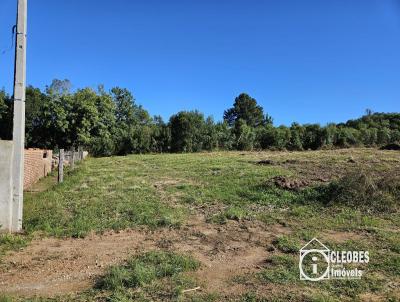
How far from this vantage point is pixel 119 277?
423cm

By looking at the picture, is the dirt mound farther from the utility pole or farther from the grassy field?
the utility pole

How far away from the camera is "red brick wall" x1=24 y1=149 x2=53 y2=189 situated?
11.4 m

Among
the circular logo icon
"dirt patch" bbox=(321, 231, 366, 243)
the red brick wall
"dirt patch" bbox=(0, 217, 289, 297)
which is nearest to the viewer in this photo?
"dirt patch" bbox=(0, 217, 289, 297)

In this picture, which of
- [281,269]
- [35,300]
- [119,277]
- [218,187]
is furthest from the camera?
[218,187]

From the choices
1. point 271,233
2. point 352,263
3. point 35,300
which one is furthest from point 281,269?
point 35,300

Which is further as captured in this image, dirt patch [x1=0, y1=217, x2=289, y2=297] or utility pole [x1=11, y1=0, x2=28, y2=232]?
utility pole [x1=11, y1=0, x2=28, y2=232]

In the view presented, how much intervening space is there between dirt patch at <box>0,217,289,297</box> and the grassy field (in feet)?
0.08

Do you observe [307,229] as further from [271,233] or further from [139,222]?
[139,222]

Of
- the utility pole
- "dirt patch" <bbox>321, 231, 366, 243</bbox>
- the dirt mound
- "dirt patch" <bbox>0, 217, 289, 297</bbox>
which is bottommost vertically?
"dirt patch" <bbox>0, 217, 289, 297</bbox>

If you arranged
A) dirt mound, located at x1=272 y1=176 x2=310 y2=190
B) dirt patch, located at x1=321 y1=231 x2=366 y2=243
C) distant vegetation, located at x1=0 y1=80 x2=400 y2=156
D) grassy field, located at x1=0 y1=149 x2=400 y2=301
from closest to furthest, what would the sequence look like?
grassy field, located at x1=0 y1=149 x2=400 y2=301, dirt patch, located at x1=321 y1=231 x2=366 y2=243, dirt mound, located at x1=272 y1=176 x2=310 y2=190, distant vegetation, located at x1=0 y1=80 x2=400 y2=156

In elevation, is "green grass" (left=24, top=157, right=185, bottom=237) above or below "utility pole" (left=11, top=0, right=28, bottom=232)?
below

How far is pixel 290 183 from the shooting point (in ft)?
30.2

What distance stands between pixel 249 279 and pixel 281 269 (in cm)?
47

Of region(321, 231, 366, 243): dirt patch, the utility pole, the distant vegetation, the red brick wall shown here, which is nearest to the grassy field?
region(321, 231, 366, 243): dirt patch
